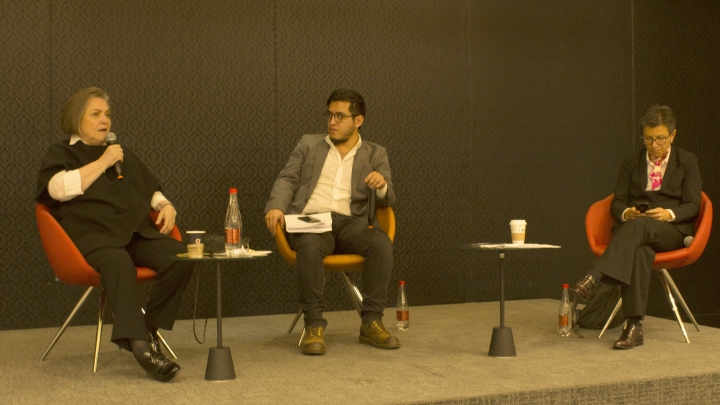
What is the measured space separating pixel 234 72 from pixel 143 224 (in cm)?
154

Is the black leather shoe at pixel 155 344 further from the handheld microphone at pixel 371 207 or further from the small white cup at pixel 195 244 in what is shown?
the handheld microphone at pixel 371 207

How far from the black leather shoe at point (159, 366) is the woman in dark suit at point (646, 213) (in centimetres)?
177

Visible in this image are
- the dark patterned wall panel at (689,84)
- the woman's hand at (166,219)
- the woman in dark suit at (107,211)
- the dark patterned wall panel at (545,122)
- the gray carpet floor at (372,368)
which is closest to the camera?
the gray carpet floor at (372,368)

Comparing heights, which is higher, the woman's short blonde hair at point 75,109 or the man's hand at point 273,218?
the woman's short blonde hair at point 75,109

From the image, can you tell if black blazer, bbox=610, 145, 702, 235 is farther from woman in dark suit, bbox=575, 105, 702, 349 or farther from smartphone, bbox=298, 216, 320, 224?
smartphone, bbox=298, 216, 320, 224

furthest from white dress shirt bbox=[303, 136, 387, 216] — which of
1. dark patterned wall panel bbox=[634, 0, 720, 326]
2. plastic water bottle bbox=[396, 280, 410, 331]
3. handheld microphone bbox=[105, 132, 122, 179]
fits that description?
dark patterned wall panel bbox=[634, 0, 720, 326]

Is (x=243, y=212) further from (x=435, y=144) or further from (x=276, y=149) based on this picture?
(x=435, y=144)

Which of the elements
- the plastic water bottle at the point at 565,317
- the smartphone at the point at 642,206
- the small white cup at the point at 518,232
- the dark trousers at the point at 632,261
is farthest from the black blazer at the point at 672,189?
the small white cup at the point at 518,232

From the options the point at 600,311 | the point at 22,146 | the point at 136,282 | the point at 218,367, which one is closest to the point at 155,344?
the point at 136,282

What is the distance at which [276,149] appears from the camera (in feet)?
16.0

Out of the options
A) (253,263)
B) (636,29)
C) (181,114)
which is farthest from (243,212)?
(636,29)

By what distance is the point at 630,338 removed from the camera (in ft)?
12.0

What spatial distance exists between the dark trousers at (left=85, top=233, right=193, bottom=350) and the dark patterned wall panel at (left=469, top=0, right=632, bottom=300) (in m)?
2.56

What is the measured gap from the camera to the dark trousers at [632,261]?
3.68 metres
